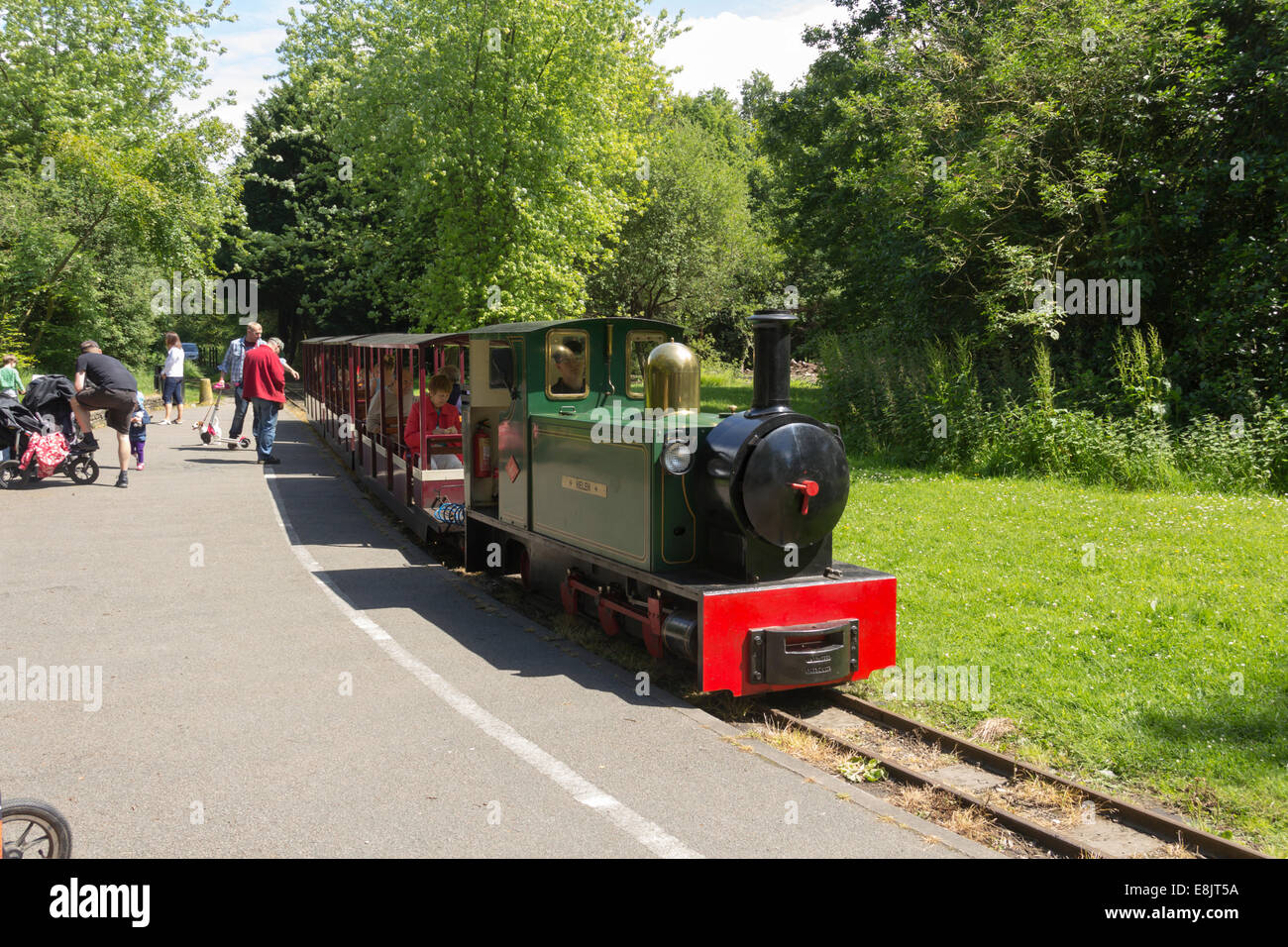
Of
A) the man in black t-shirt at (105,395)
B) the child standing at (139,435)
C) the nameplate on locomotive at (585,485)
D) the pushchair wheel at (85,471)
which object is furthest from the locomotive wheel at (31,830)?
the child standing at (139,435)

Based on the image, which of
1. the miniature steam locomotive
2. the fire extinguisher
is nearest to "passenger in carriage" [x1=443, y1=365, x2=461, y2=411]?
the miniature steam locomotive

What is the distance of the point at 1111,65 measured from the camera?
1395cm

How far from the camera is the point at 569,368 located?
803 cm

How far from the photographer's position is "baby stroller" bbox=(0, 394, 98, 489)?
43.2ft

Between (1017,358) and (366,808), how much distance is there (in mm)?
13450

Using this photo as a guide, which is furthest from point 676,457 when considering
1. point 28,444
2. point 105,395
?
point 28,444

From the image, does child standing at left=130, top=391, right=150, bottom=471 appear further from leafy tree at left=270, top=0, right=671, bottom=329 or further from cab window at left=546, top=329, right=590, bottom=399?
cab window at left=546, top=329, right=590, bottom=399

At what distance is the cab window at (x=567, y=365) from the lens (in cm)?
797

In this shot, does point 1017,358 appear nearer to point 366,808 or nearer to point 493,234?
point 493,234

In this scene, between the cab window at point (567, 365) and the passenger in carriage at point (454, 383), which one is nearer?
the cab window at point (567, 365)

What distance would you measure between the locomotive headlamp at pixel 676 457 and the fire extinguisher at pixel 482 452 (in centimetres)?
334

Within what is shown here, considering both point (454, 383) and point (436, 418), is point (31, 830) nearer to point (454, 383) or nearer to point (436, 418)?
point (436, 418)

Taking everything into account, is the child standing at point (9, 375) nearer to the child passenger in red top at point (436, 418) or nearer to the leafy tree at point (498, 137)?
the child passenger in red top at point (436, 418)

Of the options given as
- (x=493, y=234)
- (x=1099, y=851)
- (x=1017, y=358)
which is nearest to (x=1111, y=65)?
(x=1017, y=358)
